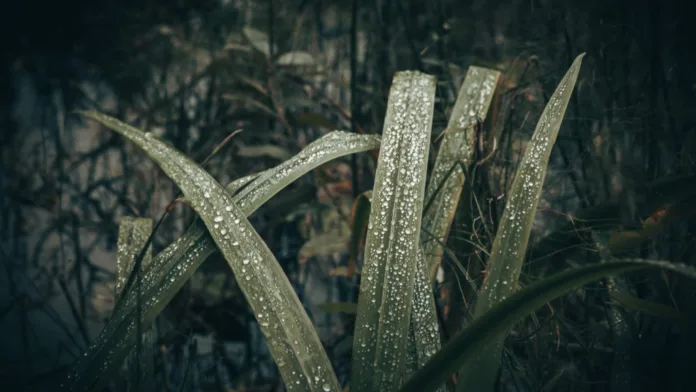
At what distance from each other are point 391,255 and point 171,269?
0.75 ft

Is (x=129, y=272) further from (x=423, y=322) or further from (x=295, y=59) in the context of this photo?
(x=295, y=59)

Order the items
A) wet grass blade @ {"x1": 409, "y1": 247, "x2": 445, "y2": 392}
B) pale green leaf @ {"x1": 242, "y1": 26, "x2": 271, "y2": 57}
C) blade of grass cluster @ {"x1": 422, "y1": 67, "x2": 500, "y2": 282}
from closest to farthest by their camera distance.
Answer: wet grass blade @ {"x1": 409, "y1": 247, "x2": 445, "y2": 392}, blade of grass cluster @ {"x1": 422, "y1": 67, "x2": 500, "y2": 282}, pale green leaf @ {"x1": 242, "y1": 26, "x2": 271, "y2": 57}

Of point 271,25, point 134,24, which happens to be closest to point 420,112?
point 271,25

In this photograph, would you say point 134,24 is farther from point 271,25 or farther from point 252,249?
point 252,249

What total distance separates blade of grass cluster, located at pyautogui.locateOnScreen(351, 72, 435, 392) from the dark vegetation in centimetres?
9

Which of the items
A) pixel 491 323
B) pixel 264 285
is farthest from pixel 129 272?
pixel 491 323

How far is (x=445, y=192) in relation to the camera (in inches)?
25.2

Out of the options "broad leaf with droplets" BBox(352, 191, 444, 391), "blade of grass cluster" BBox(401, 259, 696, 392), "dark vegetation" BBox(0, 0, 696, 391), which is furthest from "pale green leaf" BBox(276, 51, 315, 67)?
"blade of grass cluster" BBox(401, 259, 696, 392)

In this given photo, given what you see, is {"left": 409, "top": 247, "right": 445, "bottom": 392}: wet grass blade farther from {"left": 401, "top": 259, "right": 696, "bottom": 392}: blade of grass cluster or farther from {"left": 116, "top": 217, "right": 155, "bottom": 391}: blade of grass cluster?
{"left": 116, "top": 217, "right": 155, "bottom": 391}: blade of grass cluster

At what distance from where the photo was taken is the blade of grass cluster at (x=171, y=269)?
1.61 ft

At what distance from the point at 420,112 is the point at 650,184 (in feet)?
0.79

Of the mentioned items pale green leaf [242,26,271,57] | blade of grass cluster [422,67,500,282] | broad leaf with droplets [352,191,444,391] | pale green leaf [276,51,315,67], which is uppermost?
pale green leaf [242,26,271,57]

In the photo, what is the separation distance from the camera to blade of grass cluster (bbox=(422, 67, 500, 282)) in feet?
2.05

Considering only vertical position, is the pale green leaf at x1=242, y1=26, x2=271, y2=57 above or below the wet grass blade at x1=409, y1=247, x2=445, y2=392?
above
